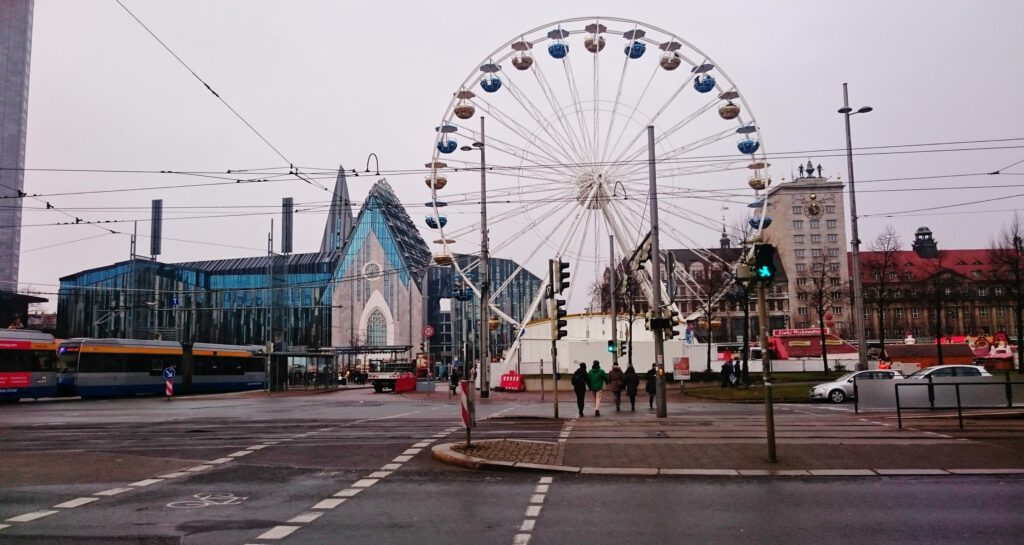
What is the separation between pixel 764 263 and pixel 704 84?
25.7m

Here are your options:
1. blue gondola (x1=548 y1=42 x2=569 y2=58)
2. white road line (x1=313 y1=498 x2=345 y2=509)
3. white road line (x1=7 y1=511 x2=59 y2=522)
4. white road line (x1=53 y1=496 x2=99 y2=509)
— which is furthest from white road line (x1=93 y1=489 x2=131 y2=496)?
blue gondola (x1=548 y1=42 x2=569 y2=58)

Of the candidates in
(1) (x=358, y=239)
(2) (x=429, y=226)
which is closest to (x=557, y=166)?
(2) (x=429, y=226)

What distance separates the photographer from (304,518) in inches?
340

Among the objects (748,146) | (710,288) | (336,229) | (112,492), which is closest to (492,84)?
(748,146)

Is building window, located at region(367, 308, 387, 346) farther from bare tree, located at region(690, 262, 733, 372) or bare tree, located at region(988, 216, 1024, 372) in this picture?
bare tree, located at region(988, 216, 1024, 372)

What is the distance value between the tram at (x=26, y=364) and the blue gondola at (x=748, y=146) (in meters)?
33.4

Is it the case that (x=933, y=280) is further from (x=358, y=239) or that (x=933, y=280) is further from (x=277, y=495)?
(x=358, y=239)

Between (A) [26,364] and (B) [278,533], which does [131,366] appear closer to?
(A) [26,364]

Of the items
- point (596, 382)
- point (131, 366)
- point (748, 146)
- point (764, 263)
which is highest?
point (748, 146)

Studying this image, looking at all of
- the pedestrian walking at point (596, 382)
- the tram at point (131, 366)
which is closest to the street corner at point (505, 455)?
the pedestrian walking at point (596, 382)

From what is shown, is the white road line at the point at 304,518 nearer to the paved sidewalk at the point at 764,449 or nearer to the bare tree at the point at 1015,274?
the paved sidewalk at the point at 764,449

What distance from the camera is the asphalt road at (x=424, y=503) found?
7.74 m

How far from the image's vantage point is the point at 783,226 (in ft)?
406

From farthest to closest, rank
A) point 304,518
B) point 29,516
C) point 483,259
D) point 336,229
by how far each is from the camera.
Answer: point 336,229 < point 483,259 < point 29,516 < point 304,518
